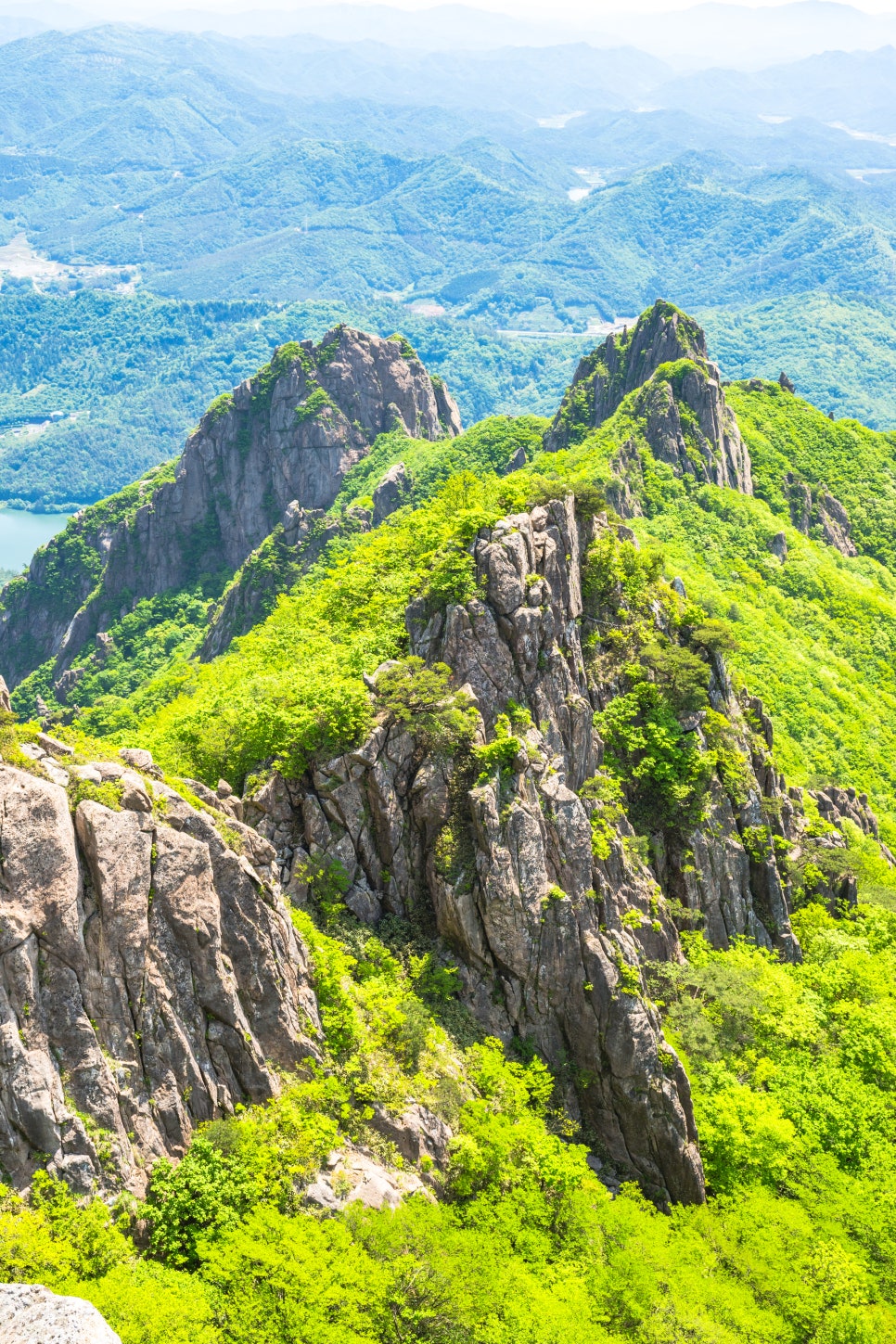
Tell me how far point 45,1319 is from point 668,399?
334 feet

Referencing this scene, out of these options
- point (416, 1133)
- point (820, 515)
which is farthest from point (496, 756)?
point (820, 515)

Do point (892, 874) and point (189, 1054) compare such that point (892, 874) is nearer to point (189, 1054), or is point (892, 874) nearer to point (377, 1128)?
point (377, 1128)

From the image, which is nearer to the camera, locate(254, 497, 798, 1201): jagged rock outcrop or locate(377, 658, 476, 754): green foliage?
locate(254, 497, 798, 1201): jagged rock outcrop

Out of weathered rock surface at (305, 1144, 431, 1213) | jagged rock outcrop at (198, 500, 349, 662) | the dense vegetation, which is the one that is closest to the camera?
the dense vegetation

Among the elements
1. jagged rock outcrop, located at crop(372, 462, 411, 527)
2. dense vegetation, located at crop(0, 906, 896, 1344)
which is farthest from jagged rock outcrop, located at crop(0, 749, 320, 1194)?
jagged rock outcrop, located at crop(372, 462, 411, 527)

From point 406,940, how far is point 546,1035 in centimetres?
631

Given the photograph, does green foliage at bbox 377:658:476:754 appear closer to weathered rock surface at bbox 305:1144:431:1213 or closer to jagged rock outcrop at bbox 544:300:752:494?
weathered rock surface at bbox 305:1144:431:1213

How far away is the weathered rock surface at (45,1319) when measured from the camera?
811 inches

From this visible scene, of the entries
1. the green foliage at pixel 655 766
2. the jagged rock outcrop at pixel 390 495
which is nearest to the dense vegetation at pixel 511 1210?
the green foliage at pixel 655 766

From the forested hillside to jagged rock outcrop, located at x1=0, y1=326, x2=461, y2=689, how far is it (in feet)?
258

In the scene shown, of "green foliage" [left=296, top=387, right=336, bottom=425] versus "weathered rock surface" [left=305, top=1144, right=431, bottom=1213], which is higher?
"green foliage" [left=296, top=387, right=336, bottom=425]

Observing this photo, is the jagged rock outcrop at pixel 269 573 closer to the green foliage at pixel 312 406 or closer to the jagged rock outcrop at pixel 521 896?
the green foliage at pixel 312 406

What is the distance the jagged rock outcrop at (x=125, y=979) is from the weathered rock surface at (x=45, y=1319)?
4407mm

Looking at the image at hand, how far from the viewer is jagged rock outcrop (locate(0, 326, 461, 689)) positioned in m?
141
